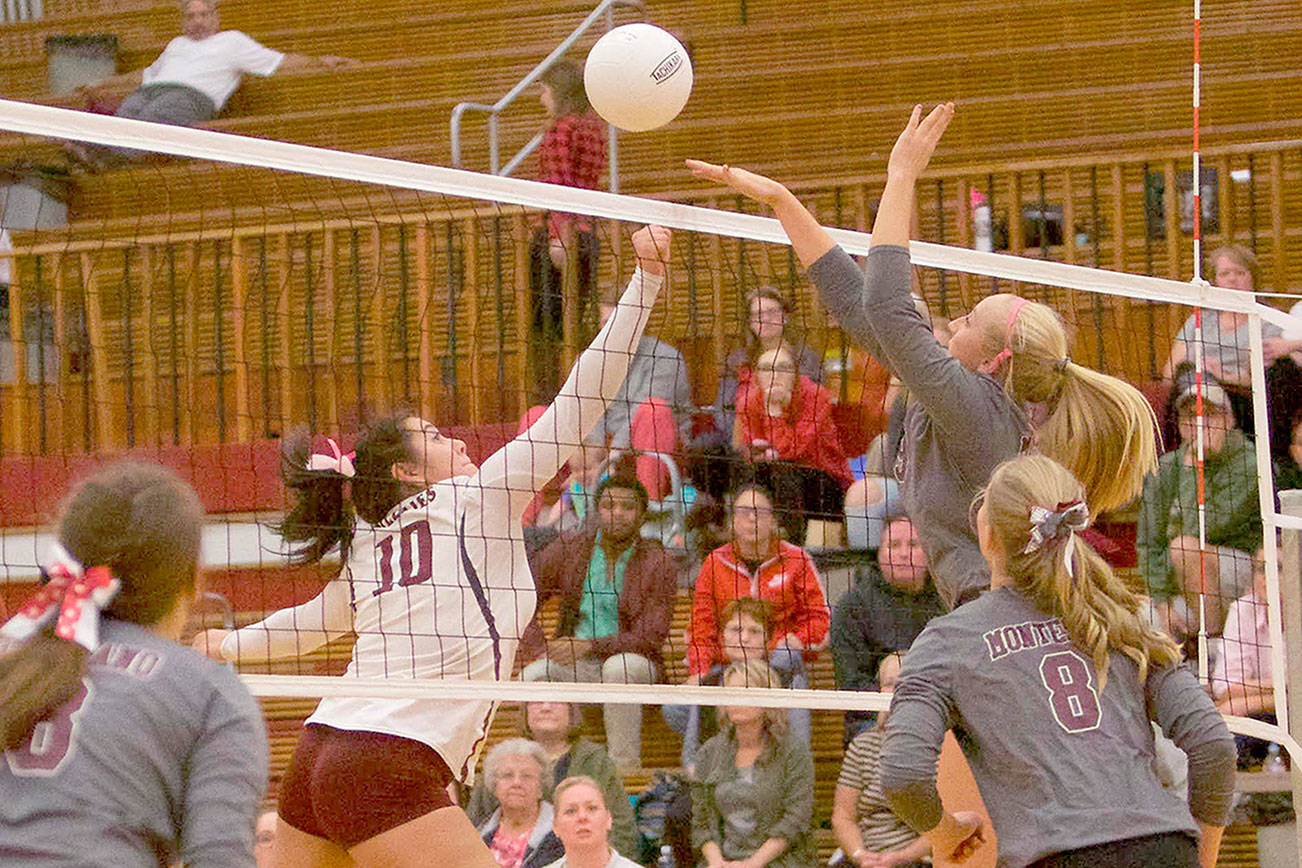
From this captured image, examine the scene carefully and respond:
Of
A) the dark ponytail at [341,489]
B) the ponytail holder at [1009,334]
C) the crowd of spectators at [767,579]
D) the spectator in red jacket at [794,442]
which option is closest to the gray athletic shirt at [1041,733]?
the ponytail holder at [1009,334]

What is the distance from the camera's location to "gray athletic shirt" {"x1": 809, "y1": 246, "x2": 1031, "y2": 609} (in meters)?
4.04

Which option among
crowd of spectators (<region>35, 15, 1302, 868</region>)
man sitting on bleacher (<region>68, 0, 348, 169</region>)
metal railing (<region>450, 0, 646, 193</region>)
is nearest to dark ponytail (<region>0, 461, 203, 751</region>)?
crowd of spectators (<region>35, 15, 1302, 868</region>)

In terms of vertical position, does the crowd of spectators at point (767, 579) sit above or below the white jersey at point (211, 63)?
below

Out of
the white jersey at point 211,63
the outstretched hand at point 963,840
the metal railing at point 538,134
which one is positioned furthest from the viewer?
the white jersey at point 211,63

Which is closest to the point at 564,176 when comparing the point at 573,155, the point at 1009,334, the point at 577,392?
the point at 573,155

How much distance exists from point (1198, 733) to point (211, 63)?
9.56 metres

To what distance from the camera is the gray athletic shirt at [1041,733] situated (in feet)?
11.2

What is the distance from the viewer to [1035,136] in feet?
33.5

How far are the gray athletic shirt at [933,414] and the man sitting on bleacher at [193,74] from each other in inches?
316

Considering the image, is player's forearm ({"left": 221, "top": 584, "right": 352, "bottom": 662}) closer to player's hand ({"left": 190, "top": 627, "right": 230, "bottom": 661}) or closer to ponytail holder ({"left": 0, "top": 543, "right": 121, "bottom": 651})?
player's hand ({"left": 190, "top": 627, "right": 230, "bottom": 661})

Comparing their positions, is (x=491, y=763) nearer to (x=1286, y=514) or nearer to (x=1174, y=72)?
(x=1286, y=514)

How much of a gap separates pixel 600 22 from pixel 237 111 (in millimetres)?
2425

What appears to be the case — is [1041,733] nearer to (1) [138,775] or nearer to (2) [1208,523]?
(1) [138,775]

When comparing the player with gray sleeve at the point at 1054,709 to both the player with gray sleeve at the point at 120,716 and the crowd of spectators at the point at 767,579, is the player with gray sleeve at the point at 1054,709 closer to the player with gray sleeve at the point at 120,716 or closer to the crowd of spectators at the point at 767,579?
the player with gray sleeve at the point at 120,716
